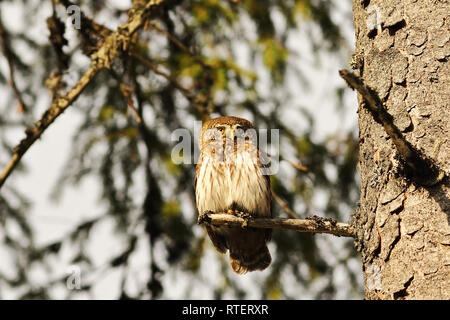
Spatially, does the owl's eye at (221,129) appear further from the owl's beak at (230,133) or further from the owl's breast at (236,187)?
the owl's breast at (236,187)

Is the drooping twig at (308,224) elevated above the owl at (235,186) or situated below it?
below

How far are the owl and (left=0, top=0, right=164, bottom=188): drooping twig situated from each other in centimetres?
106

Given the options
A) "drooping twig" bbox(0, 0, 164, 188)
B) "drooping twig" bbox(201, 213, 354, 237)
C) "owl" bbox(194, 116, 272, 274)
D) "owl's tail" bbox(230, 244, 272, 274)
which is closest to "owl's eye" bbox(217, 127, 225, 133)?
"owl" bbox(194, 116, 272, 274)

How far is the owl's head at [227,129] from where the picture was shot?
151 inches

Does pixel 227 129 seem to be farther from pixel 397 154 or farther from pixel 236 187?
pixel 397 154

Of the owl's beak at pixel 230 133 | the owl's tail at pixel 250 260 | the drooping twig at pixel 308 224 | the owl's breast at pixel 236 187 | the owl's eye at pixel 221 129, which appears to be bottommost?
the drooping twig at pixel 308 224

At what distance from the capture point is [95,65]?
300cm

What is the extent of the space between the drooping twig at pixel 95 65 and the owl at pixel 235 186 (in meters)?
1.06

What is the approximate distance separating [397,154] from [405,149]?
0.39 feet

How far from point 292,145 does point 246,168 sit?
712 millimetres

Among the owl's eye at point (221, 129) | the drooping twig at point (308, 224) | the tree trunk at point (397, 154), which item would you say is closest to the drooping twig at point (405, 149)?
the tree trunk at point (397, 154)

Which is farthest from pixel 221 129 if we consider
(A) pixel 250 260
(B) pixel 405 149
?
(B) pixel 405 149
